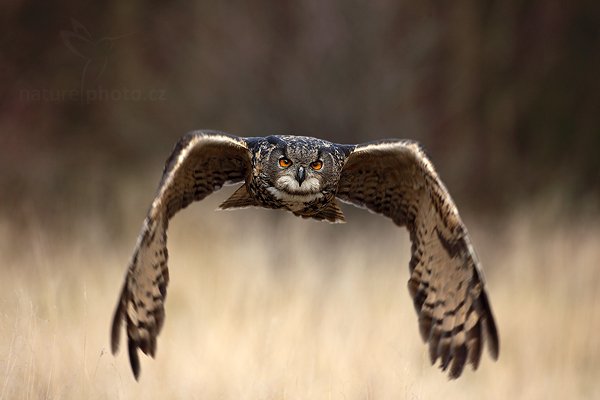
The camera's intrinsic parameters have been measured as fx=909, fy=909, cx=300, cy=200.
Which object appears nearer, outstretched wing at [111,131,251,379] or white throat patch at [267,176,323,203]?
outstretched wing at [111,131,251,379]

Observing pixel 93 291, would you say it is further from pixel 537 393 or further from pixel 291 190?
pixel 537 393

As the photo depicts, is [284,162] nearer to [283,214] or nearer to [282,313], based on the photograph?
[282,313]

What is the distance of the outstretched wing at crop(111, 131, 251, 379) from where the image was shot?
3.42 m

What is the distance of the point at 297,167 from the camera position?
403cm

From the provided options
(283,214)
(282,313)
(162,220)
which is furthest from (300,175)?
(283,214)

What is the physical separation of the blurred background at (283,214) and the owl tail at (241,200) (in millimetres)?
812

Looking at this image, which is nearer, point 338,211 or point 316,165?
point 316,165

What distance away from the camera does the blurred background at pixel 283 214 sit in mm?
4664

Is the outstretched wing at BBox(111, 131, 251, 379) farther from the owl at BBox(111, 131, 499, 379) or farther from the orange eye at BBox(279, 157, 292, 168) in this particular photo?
the orange eye at BBox(279, 157, 292, 168)

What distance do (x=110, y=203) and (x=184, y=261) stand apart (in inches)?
72.8

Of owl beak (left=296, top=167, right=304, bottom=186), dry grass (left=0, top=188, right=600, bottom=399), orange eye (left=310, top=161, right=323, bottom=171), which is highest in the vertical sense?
orange eye (left=310, top=161, right=323, bottom=171)

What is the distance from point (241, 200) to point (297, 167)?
1.39ft

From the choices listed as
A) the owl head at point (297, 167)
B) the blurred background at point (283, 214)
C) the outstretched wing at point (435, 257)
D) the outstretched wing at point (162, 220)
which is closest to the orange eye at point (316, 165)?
the owl head at point (297, 167)

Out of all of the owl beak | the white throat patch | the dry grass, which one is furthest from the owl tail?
the dry grass
